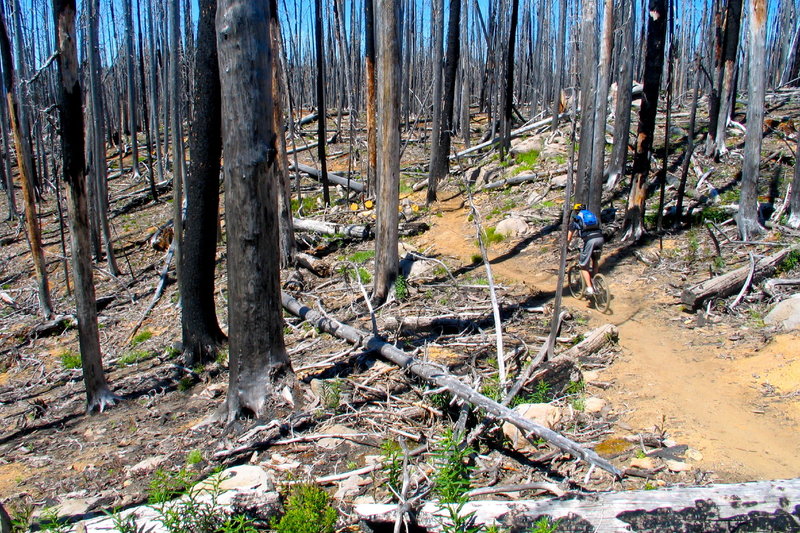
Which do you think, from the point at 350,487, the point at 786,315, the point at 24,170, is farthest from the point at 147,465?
the point at 24,170

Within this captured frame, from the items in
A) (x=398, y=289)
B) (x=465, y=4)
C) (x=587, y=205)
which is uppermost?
(x=465, y=4)

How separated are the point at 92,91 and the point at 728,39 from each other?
1437cm

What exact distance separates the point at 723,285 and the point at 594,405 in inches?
130

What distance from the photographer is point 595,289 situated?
7.87m

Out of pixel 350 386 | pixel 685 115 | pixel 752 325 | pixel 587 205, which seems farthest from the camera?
pixel 685 115

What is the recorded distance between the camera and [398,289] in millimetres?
8195

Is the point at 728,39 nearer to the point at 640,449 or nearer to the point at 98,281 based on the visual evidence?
the point at 640,449

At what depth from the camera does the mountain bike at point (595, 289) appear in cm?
766

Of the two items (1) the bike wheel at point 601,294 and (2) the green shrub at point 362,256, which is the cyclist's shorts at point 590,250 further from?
(2) the green shrub at point 362,256

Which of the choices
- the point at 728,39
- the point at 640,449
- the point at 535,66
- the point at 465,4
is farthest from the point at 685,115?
the point at 640,449

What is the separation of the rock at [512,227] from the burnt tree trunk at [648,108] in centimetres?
219

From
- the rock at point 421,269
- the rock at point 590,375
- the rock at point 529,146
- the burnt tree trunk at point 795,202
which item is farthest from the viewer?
the rock at point 529,146

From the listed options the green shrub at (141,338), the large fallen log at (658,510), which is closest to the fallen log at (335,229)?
the green shrub at (141,338)

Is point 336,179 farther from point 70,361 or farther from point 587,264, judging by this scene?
point 587,264
